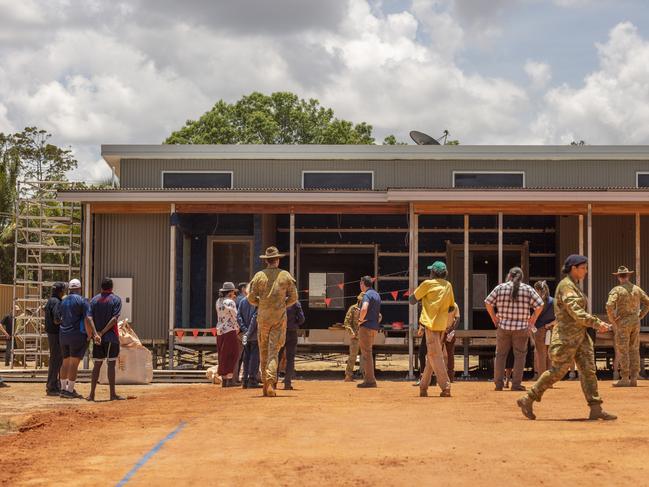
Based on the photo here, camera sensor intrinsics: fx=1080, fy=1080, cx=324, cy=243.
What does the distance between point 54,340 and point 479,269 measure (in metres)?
12.9

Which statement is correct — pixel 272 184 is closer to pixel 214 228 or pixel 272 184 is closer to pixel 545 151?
pixel 214 228

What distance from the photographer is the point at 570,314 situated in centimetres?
1072

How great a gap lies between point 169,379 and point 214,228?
5909 mm

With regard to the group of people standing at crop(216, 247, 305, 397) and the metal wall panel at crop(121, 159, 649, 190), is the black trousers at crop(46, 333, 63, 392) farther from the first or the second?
the metal wall panel at crop(121, 159, 649, 190)

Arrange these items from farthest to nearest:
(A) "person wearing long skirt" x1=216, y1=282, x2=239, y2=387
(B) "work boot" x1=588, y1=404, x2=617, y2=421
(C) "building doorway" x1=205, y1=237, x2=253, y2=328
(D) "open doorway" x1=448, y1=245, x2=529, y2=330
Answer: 1. (D) "open doorway" x1=448, y1=245, x2=529, y2=330
2. (C) "building doorway" x1=205, y1=237, x2=253, y2=328
3. (A) "person wearing long skirt" x1=216, y1=282, x2=239, y2=387
4. (B) "work boot" x1=588, y1=404, x2=617, y2=421

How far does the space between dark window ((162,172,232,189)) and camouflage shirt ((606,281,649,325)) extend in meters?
11.5

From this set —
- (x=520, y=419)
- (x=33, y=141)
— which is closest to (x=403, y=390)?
(x=520, y=419)

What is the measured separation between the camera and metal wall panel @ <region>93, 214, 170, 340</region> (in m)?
24.2

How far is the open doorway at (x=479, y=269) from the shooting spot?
2558 centimetres

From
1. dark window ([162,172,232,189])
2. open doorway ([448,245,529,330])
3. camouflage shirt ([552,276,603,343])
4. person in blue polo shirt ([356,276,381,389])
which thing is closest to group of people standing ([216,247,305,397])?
person in blue polo shirt ([356,276,381,389])

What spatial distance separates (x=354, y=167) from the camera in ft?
85.0

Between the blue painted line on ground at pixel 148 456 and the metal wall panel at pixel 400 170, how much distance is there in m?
15.0

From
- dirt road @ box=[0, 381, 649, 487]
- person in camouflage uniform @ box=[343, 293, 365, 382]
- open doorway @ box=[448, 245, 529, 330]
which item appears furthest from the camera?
open doorway @ box=[448, 245, 529, 330]

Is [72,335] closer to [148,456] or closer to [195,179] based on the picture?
[148,456]
